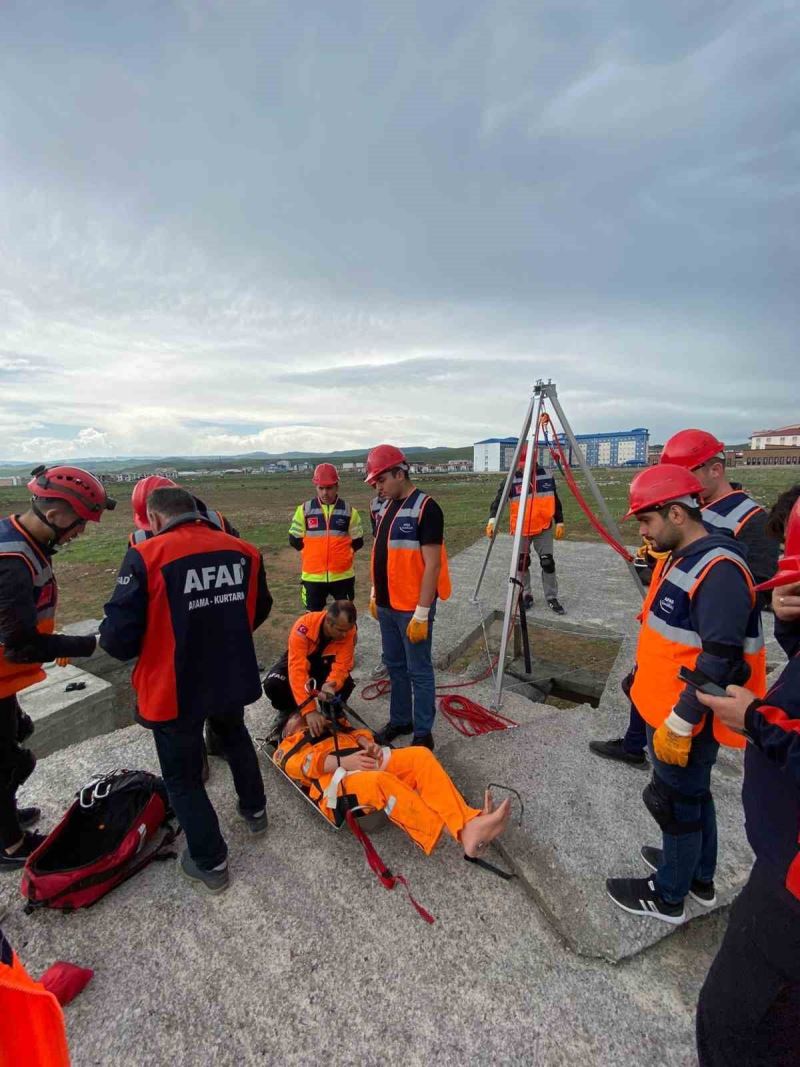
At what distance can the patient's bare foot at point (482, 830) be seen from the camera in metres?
2.53

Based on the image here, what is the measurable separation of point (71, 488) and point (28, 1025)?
2.39 metres

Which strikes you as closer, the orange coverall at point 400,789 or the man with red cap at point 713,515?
the orange coverall at point 400,789

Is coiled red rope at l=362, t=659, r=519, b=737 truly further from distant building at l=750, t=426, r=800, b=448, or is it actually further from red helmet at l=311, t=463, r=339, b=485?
distant building at l=750, t=426, r=800, b=448

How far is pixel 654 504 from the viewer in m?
2.34

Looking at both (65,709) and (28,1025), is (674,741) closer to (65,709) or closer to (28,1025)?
(28,1025)

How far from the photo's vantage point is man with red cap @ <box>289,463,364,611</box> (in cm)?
538

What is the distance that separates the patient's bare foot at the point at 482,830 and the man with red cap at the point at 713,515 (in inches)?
56.0

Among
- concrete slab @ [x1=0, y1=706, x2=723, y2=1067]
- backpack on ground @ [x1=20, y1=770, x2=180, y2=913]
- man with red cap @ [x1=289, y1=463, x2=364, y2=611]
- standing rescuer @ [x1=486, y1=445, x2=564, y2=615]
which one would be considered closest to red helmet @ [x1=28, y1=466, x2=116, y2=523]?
backpack on ground @ [x1=20, y1=770, x2=180, y2=913]

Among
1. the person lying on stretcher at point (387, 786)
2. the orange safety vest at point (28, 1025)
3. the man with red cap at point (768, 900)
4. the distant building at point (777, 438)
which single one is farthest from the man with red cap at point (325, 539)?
the distant building at point (777, 438)

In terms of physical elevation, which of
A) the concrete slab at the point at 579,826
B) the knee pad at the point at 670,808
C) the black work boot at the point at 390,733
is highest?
the knee pad at the point at 670,808

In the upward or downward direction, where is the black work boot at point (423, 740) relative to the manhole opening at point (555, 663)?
upward

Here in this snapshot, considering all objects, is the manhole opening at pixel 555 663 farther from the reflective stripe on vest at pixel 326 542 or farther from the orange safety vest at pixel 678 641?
the orange safety vest at pixel 678 641

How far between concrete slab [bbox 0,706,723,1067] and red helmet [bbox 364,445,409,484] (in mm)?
2591

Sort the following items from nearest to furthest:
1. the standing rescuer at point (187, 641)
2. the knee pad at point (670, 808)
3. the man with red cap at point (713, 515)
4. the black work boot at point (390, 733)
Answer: the knee pad at point (670, 808) < the standing rescuer at point (187, 641) < the man with red cap at point (713, 515) < the black work boot at point (390, 733)
